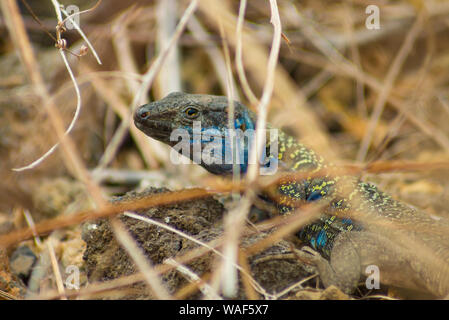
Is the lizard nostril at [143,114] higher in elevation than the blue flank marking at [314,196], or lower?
higher

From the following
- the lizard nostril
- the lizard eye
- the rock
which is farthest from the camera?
the lizard eye

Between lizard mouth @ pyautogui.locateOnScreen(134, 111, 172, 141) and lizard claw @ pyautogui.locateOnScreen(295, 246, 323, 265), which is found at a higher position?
lizard mouth @ pyautogui.locateOnScreen(134, 111, 172, 141)

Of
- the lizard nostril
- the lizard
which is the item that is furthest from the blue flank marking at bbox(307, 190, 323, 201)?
the lizard nostril

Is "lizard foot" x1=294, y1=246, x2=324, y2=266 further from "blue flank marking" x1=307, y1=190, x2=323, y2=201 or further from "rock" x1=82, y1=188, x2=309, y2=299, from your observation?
"blue flank marking" x1=307, y1=190, x2=323, y2=201

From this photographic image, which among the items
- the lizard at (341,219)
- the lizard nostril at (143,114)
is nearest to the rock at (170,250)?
the lizard at (341,219)

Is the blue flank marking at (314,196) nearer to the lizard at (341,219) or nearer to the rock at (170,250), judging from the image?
the lizard at (341,219)

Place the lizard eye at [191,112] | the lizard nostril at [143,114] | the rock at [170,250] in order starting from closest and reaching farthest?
the rock at [170,250] < the lizard nostril at [143,114] < the lizard eye at [191,112]

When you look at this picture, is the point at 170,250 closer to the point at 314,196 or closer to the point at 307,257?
the point at 307,257

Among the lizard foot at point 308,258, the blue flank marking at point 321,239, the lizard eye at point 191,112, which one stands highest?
the lizard eye at point 191,112

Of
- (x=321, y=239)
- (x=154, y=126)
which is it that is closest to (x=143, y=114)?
(x=154, y=126)
